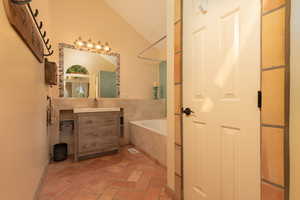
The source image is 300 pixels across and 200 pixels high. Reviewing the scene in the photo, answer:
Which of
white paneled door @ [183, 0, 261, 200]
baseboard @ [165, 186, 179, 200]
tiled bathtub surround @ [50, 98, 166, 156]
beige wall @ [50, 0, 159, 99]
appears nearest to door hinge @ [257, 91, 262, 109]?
white paneled door @ [183, 0, 261, 200]

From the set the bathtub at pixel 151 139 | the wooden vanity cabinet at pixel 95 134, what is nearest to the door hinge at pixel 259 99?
the bathtub at pixel 151 139

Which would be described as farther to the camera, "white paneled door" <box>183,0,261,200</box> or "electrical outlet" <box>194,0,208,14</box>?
"electrical outlet" <box>194,0,208,14</box>

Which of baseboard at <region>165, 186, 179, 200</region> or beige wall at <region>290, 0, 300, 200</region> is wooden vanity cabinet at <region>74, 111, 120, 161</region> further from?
beige wall at <region>290, 0, 300, 200</region>

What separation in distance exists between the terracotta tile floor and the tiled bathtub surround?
718mm

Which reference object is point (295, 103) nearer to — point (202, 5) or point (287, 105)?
point (287, 105)

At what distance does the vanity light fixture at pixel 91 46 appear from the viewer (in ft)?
8.95

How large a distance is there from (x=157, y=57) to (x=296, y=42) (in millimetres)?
3182

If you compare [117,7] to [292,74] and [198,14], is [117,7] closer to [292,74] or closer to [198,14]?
[198,14]

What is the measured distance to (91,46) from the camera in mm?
2824

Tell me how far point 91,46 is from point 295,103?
10.2ft

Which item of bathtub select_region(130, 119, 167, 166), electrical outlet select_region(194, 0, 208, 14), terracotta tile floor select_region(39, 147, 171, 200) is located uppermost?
electrical outlet select_region(194, 0, 208, 14)

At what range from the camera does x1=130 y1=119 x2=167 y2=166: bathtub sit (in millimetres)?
2129

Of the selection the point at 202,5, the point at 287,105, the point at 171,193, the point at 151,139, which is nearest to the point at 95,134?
the point at 151,139

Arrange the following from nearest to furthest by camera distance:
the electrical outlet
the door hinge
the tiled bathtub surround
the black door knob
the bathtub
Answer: the door hinge → the electrical outlet → the black door knob → the bathtub → the tiled bathtub surround
